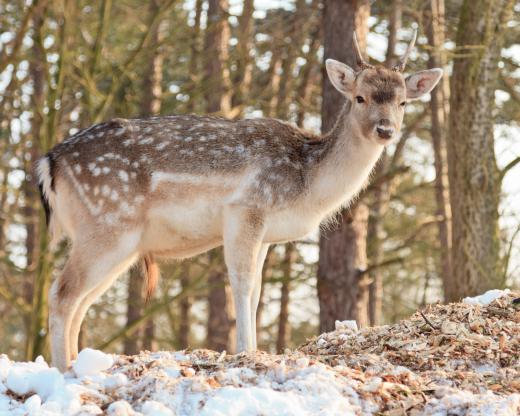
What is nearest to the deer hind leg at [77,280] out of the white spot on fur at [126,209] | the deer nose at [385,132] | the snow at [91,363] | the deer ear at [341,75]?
the white spot on fur at [126,209]

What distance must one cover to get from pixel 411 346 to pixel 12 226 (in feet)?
49.0

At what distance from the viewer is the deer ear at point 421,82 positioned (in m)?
7.65

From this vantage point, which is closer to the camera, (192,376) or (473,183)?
(192,376)

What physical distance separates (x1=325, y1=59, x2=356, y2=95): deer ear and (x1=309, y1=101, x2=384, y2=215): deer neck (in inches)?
10.9

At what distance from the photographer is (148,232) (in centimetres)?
712

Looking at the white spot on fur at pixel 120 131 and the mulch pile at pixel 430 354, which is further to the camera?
the white spot on fur at pixel 120 131

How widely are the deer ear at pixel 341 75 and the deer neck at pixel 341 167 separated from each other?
28cm

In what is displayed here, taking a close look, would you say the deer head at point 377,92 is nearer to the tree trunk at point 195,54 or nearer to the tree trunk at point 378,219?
the tree trunk at point 378,219

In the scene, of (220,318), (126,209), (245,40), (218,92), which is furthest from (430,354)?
(220,318)

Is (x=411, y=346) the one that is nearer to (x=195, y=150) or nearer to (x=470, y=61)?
(x=195, y=150)

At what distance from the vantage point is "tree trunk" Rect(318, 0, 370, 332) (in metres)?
10.7

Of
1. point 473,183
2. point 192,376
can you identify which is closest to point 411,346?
point 192,376

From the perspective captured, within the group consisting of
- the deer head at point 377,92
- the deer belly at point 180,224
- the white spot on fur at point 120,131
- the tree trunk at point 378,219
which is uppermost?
the tree trunk at point 378,219

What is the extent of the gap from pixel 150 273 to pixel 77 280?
3.20 feet
